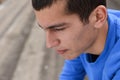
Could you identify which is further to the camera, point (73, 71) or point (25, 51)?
point (25, 51)

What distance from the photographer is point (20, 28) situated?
6.15ft

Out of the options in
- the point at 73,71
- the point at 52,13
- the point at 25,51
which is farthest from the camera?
the point at 25,51

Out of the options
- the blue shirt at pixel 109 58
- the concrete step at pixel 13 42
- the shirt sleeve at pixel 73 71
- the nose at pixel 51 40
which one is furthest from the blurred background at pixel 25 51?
the nose at pixel 51 40

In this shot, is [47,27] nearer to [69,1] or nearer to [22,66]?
[69,1]

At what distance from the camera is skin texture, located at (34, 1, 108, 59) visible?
2.46ft

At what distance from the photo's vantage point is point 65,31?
77cm

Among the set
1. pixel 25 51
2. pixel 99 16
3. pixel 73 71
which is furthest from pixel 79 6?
pixel 25 51

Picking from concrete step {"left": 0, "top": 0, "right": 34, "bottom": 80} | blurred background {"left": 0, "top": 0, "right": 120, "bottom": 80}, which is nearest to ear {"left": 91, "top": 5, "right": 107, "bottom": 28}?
blurred background {"left": 0, "top": 0, "right": 120, "bottom": 80}

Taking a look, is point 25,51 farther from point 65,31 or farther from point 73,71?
point 65,31

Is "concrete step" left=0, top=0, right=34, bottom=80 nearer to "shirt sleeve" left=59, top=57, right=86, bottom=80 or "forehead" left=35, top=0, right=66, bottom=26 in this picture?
"shirt sleeve" left=59, top=57, right=86, bottom=80

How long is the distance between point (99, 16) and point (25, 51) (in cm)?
92

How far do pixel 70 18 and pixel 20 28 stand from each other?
114 centimetres

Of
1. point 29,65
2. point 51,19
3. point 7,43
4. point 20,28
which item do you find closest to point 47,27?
point 51,19

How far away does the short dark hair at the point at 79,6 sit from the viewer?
75 centimetres
